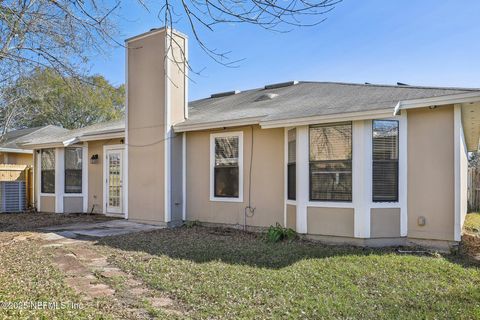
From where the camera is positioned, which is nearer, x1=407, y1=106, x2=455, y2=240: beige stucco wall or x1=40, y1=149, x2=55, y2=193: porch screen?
x1=407, y1=106, x2=455, y2=240: beige stucco wall

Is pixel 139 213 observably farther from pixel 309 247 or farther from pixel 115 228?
pixel 309 247

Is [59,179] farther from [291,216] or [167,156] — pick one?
[291,216]

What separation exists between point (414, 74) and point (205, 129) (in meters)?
7.87

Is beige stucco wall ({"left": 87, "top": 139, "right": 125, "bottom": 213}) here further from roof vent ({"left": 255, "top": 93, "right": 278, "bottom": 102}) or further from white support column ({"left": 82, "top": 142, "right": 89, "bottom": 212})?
roof vent ({"left": 255, "top": 93, "right": 278, "bottom": 102})

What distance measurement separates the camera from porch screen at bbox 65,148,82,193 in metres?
11.3

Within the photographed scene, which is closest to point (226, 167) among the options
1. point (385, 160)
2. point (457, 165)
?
point (385, 160)

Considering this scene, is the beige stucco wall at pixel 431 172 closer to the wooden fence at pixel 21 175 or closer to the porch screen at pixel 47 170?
the porch screen at pixel 47 170

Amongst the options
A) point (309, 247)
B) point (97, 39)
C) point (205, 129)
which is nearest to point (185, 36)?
point (205, 129)

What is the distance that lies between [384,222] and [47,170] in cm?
1044

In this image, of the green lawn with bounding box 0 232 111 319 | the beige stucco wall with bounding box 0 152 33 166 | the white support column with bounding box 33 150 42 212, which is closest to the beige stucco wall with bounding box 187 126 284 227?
the green lawn with bounding box 0 232 111 319

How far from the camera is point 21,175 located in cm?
1313

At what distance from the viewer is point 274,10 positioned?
337 cm

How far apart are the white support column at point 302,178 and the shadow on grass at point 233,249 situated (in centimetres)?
42

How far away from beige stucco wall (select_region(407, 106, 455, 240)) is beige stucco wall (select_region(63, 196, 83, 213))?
9.41 meters
